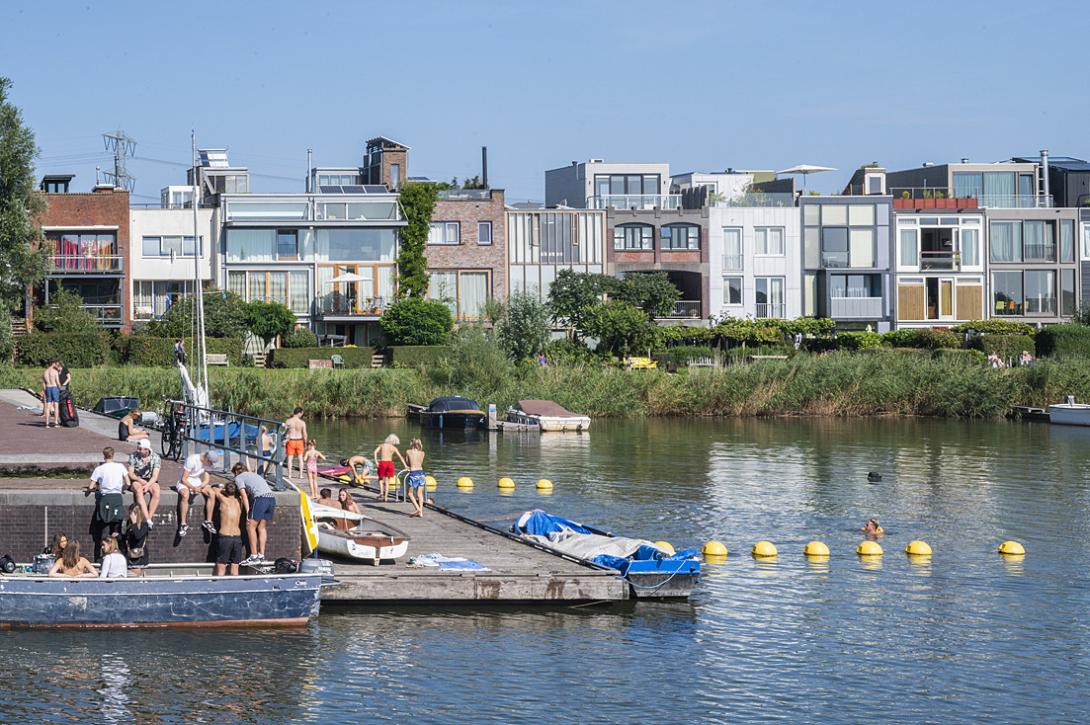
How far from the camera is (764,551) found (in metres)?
34.6

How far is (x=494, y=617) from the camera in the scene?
27.5 m

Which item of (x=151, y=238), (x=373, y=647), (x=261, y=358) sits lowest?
(x=373, y=647)

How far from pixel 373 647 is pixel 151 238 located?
2774 inches

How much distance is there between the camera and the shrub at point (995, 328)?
93938mm

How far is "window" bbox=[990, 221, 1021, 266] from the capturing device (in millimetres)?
102250

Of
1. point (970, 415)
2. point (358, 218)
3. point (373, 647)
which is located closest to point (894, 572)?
point (373, 647)

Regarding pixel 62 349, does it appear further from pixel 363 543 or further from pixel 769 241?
pixel 363 543

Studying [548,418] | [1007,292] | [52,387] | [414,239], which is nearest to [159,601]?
[52,387]

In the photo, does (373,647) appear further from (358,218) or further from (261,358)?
(358,218)

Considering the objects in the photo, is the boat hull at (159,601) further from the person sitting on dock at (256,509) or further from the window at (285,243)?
the window at (285,243)

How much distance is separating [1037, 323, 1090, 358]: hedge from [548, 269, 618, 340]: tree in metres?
26.5

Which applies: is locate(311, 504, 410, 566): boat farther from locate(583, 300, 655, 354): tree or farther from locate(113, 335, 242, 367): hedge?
locate(583, 300, 655, 354): tree

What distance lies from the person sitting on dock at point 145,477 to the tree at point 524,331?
52721 mm

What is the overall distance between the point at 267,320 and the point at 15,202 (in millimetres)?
17150
